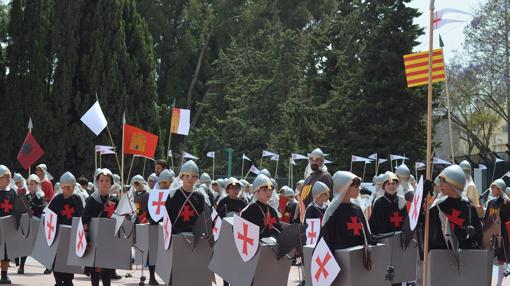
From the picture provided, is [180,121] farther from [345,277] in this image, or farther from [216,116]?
[216,116]

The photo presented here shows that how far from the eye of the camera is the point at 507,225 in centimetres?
1622

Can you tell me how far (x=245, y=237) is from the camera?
11.1 metres

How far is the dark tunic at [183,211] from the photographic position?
40.5ft

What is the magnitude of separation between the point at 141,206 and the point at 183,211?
500 centimetres

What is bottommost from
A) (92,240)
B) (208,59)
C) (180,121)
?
(92,240)

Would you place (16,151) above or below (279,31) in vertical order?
below

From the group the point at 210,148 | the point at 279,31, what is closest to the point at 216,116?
the point at 210,148

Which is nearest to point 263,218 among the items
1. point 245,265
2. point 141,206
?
point 245,265

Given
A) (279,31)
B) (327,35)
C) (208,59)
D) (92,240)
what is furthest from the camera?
(208,59)

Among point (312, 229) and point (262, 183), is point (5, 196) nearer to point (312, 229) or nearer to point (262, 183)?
point (262, 183)

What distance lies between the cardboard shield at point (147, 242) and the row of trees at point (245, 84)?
26.3 meters

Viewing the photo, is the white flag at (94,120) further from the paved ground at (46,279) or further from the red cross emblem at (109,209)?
the red cross emblem at (109,209)

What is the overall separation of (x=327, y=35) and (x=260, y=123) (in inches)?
304

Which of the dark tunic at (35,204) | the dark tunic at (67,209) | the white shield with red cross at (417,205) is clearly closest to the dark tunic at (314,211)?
the white shield with red cross at (417,205)
